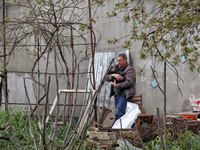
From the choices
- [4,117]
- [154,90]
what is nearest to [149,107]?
[154,90]

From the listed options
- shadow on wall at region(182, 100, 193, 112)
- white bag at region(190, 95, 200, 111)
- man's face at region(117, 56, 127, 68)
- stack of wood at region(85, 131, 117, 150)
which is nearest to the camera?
stack of wood at region(85, 131, 117, 150)

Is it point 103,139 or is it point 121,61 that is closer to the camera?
point 103,139

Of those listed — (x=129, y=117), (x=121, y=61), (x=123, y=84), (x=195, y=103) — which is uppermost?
(x=121, y=61)

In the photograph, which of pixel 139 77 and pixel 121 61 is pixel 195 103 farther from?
pixel 121 61

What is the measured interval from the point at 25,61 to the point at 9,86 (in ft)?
3.11

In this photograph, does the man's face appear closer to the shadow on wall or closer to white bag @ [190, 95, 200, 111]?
white bag @ [190, 95, 200, 111]

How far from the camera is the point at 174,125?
447 centimetres

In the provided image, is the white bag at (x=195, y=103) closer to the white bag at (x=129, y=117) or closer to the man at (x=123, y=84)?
the white bag at (x=129, y=117)

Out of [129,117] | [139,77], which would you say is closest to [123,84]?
[129,117]

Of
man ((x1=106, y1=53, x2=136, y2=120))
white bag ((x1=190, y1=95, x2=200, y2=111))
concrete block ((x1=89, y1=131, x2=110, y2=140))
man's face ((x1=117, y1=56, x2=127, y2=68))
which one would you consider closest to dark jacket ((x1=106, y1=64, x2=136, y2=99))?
man ((x1=106, y1=53, x2=136, y2=120))

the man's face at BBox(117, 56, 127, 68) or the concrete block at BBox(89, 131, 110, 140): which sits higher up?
the man's face at BBox(117, 56, 127, 68)

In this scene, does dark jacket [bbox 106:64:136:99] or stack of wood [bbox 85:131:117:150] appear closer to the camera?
stack of wood [bbox 85:131:117:150]

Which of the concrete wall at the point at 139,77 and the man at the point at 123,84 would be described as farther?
the concrete wall at the point at 139,77

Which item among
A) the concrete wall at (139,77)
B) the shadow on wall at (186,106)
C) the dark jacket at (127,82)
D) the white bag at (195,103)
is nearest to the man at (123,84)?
the dark jacket at (127,82)
